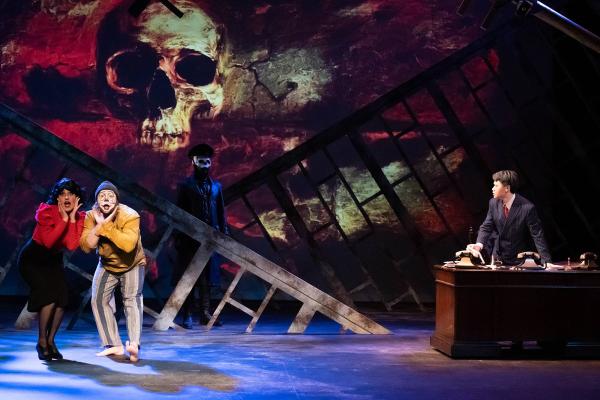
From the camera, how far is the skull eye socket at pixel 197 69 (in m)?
10.1

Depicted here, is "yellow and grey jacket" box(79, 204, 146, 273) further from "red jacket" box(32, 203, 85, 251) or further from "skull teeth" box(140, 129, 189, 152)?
"skull teeth" box(140, 129, 189, 152)

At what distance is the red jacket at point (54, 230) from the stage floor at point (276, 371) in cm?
79

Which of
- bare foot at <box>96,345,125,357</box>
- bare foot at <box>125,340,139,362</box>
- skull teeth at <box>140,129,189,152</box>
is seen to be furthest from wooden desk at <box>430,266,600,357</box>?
skull teeth at <box>140,129,189,152</box>

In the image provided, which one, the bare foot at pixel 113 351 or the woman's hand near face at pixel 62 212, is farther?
the bare foot at pixel 113 351

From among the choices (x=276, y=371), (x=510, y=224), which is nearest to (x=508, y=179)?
(x=510, y=224)

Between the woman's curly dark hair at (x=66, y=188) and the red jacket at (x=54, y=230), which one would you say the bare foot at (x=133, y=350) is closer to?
the red jacket at (x=54, y=230)

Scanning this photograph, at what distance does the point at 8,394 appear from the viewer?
4.59 m

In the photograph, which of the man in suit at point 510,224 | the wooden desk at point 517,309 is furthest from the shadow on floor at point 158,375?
the man in suit at point 510,224

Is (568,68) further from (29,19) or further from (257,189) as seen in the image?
(29,19)

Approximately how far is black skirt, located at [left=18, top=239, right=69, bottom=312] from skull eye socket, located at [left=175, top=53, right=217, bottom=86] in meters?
4.71

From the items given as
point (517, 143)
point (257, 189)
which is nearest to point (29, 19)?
point (257, 189)

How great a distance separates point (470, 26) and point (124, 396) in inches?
277

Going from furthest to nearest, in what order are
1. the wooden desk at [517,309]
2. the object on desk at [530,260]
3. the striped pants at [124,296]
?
the object on desk at [530,260] < the wooden desk at [517,309] < the striped pants at [124,296]

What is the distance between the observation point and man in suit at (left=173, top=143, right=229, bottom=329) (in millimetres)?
7750
